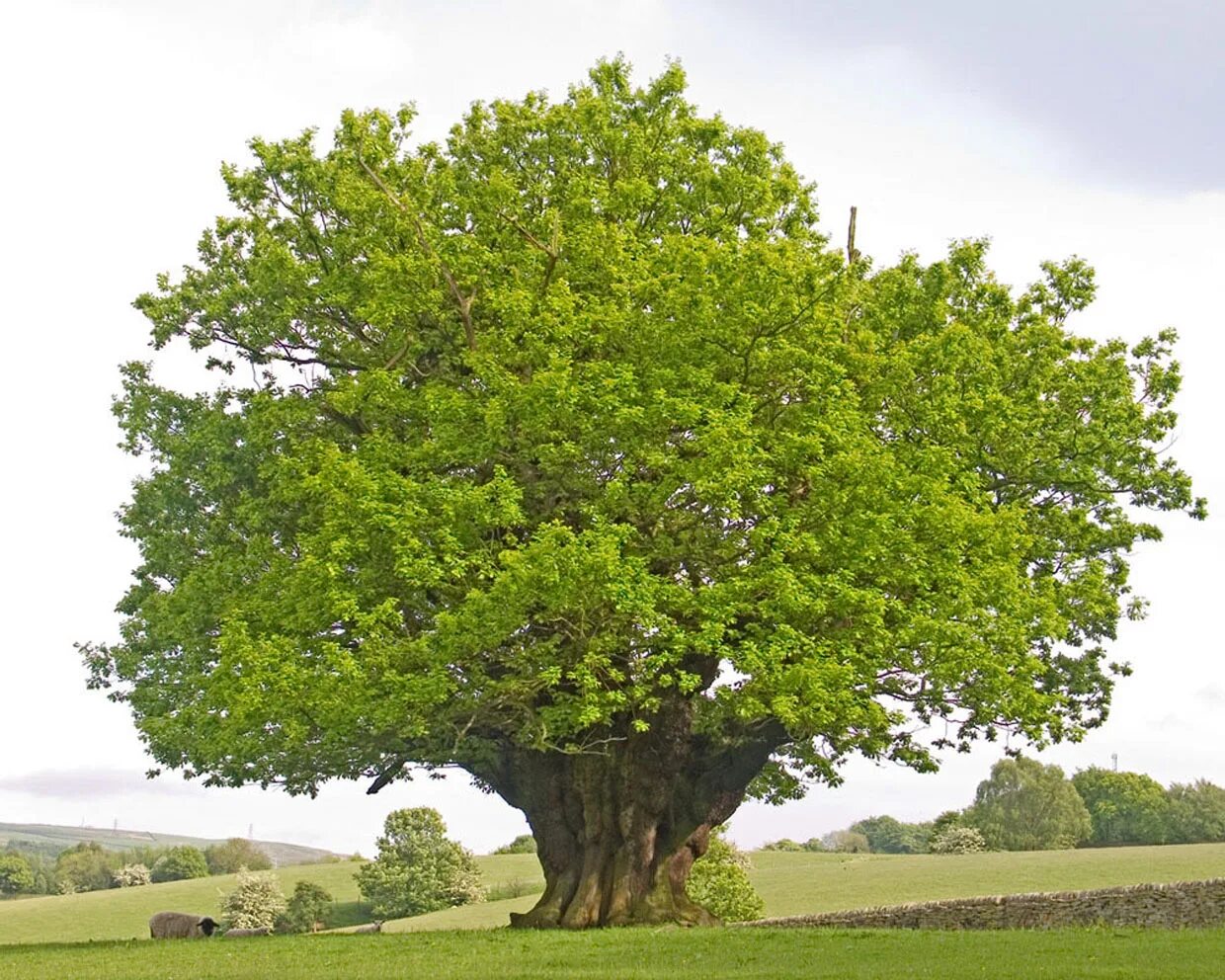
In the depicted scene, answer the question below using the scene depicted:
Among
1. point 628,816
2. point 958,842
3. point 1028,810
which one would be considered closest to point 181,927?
point 628,816

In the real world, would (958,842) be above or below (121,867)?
above

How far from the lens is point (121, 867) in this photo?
131 meters

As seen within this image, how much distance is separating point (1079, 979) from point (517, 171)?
26351 millimetres

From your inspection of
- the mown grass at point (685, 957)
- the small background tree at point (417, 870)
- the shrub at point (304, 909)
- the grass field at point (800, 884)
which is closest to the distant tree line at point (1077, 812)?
the grass field at point (800, 884)

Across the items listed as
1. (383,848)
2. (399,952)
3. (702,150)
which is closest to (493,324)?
(702,150)

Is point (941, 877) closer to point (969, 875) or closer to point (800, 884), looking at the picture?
point (969, 875)

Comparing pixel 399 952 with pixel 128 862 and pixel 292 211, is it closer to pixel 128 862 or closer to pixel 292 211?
pixel 292 211

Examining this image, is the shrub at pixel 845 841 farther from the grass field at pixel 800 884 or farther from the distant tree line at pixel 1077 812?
the grass field at pixel 800 884

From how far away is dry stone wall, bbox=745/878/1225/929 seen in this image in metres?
32.7

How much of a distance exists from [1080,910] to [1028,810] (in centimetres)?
7949

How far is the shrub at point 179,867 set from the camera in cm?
12756

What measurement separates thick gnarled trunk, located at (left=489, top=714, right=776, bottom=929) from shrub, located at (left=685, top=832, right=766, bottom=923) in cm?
1320

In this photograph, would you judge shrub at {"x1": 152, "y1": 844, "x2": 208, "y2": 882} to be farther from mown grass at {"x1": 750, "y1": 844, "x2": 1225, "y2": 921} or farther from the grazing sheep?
the grazing sheep

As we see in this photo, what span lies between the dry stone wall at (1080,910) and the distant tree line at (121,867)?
103167 mm
